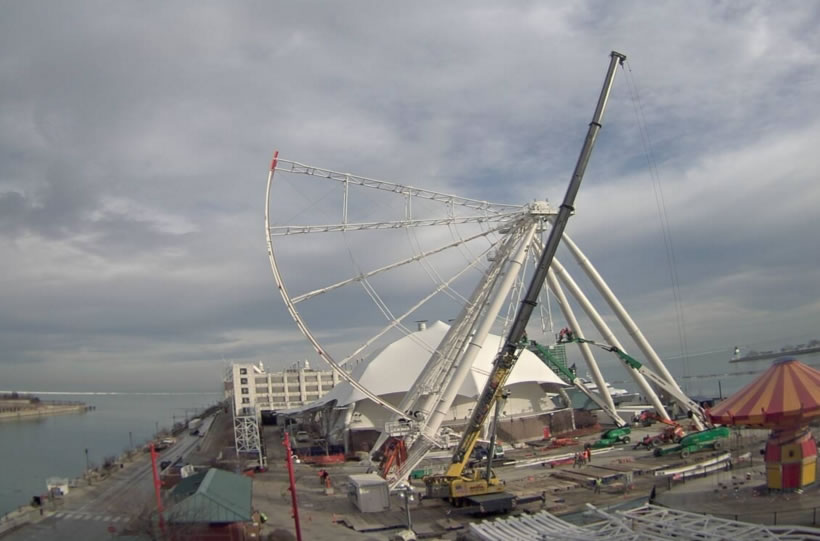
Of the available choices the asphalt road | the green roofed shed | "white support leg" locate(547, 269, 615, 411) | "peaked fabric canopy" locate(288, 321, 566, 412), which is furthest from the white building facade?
the green roofed shed

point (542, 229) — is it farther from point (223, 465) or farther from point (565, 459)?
point (223, 465)

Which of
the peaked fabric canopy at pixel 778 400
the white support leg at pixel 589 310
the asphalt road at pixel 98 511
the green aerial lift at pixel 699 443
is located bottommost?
the asphalt road at pixel 98 511

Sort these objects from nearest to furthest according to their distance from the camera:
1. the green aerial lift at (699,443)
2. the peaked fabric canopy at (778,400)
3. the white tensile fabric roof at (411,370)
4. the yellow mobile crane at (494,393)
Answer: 1. the peaked fabric canopy at (778,400)
2. the yellow mobile crane at (494,393)
3. the green aerial lift at (699,443)
4. the white tensile fabric roof at (411,370)

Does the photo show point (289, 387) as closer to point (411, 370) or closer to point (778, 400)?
point (411, 370)

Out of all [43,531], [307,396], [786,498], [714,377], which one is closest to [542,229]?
[786,498]

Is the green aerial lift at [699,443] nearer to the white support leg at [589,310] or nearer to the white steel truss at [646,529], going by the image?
the white support leg at [589,310]

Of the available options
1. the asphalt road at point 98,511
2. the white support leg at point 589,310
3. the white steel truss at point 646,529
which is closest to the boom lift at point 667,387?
the white support leg at point 589,310

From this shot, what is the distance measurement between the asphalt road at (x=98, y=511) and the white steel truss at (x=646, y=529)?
14965 millimetres

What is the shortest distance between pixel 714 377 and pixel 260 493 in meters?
141

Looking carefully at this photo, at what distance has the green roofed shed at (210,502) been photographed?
24.4 meters

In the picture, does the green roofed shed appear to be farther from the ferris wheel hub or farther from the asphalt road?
the ferris wheel hub

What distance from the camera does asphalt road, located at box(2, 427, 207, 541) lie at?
3031 cm

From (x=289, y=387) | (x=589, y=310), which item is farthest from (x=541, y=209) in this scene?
(x=289, y=387)

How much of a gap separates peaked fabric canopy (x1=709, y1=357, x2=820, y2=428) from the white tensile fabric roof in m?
32.2
